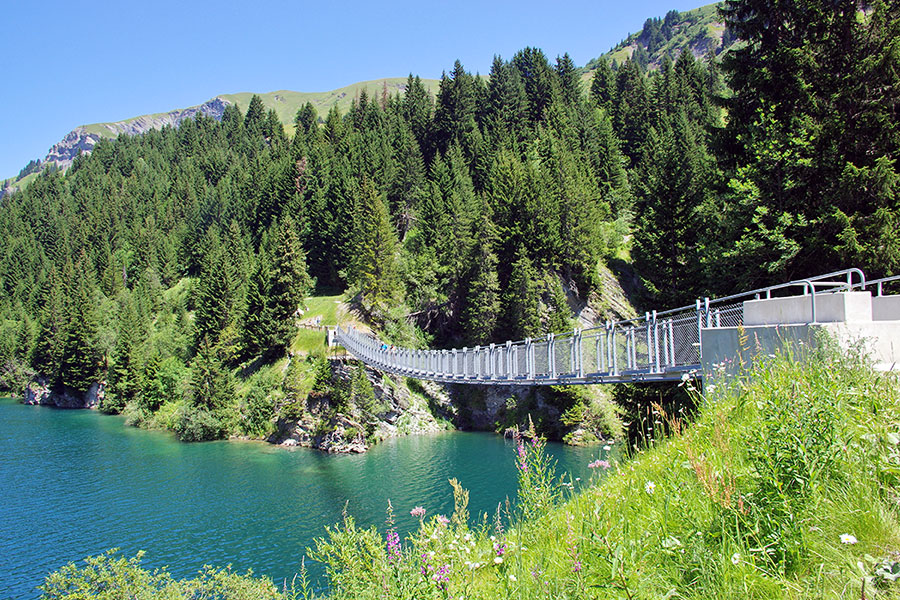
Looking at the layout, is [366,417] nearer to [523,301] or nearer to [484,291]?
[484,291]

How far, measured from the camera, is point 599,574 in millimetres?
2729

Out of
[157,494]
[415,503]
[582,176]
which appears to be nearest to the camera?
[415,503]

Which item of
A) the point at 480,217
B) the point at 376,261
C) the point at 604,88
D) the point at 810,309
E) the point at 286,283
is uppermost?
the point at 604,88

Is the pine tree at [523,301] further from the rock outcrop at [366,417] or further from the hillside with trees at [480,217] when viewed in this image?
the rock outcrop at [366,417]

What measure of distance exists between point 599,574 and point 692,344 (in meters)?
6.21

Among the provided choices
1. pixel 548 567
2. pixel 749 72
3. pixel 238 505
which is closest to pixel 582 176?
pixel 749 72

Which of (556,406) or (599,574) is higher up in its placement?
(599,574)

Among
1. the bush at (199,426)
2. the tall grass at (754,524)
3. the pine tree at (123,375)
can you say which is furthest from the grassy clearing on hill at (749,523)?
the pine tree at (123,375)

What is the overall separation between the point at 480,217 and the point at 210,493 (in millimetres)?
21496

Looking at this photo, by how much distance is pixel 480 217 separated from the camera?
1388 inches

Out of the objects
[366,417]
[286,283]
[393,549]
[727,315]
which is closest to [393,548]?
[393,549]

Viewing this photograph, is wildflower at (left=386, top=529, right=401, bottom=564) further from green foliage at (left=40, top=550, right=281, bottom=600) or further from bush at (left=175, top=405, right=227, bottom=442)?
bush at (left=175, top=405, right=227, bottom=442)

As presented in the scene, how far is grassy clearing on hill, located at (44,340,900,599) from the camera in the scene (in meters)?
2.37

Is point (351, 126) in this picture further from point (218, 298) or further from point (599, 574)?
point (599, 574)
